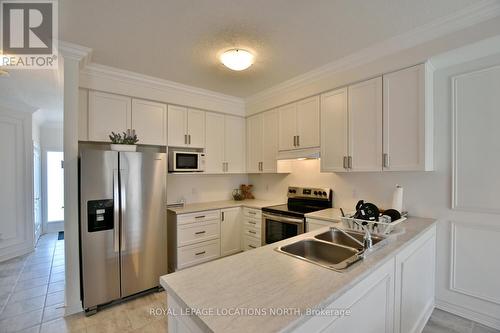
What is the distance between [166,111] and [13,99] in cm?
289

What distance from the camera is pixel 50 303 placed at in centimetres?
251

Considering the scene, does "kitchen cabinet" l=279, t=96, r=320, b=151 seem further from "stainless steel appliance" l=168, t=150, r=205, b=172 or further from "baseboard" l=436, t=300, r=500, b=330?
"baseboard" l=436, t=300, r=500, b=330

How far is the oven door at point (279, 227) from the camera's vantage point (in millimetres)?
2787

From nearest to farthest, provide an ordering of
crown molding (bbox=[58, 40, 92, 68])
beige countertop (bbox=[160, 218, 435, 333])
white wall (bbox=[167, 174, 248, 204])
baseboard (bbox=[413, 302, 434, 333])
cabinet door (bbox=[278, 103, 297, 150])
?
beige countertop (bbox=[160, 218, 435, 333]), baseboard (bbox=[413, 302, 434, 333]), crown molding (bbox=[58, 40, 92, 68]), cabinet door (bbox=[278, 103, 297, 150]), white wall (bbox=[167, 174, 248, 204])

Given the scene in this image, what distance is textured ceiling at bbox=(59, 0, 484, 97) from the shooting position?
177cm

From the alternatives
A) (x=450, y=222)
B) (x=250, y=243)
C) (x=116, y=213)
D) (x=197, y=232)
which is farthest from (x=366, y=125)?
(x=116, y=213)

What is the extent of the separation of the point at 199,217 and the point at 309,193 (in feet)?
5.29

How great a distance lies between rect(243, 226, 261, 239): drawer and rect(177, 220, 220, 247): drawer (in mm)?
434

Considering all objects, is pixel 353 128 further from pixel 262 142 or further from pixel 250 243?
pixel 250 243

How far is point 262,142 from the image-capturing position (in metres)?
3.80

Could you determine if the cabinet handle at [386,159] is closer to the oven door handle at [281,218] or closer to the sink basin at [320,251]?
the oven door handle at [281,218]

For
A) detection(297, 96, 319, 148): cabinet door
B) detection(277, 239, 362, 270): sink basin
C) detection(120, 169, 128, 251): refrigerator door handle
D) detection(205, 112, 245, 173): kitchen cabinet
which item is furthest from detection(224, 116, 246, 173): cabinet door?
detection(277, 239, 362, 270): sink basin

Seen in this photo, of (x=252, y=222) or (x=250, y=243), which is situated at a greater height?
(x=252, y=222)

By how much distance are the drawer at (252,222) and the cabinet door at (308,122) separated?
4.06ft
